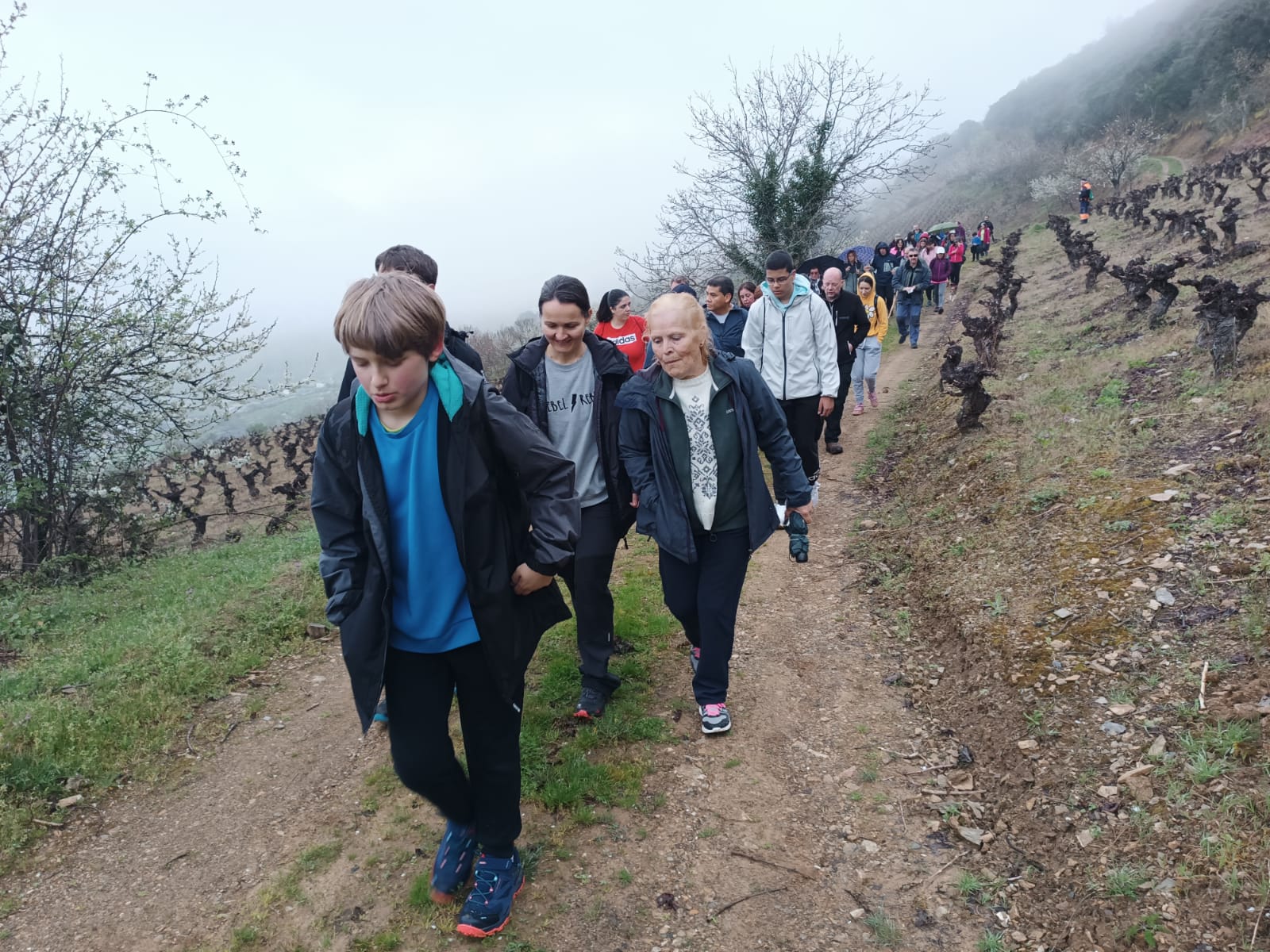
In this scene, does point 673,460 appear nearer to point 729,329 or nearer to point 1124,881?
point 1124,881

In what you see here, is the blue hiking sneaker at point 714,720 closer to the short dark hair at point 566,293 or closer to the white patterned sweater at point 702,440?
the white patterned sweater at point 702,440

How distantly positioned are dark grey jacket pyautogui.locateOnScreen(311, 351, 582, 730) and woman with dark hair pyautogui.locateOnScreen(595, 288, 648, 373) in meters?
3.54

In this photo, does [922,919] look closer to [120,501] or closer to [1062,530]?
[1062,530]

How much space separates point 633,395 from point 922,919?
92.8 inches

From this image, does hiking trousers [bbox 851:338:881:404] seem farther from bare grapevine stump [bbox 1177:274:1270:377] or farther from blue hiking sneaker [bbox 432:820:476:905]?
blue hiking sneaker [bbox 432:820:476:905]

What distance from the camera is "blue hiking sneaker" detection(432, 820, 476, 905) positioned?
2611 mm

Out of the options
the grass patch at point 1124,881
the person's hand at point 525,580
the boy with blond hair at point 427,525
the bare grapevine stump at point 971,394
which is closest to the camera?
the boy with blond hair at point 427,525

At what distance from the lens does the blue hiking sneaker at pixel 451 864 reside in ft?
8.57

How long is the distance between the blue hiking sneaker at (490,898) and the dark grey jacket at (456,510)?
2.66 feet

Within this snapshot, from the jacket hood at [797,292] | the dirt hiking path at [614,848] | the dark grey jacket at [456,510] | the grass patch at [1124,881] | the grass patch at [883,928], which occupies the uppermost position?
the jacket hood at [797,292]

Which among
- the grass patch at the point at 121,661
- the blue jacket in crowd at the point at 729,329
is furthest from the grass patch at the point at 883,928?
the blue jacket in crowd at the point at 729,329

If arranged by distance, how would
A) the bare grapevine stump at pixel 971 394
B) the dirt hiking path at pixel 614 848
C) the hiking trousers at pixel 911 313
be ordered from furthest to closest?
the hiking trousers at pixel 911 313 < the bare grapevine stump at pixel 971 394 < the dirt hiking path at pixel 614 848

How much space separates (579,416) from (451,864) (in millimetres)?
2033

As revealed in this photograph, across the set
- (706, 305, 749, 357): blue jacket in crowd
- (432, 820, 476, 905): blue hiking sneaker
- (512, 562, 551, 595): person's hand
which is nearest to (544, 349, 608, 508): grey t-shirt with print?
(512, 562, 551, 595): person's hand
